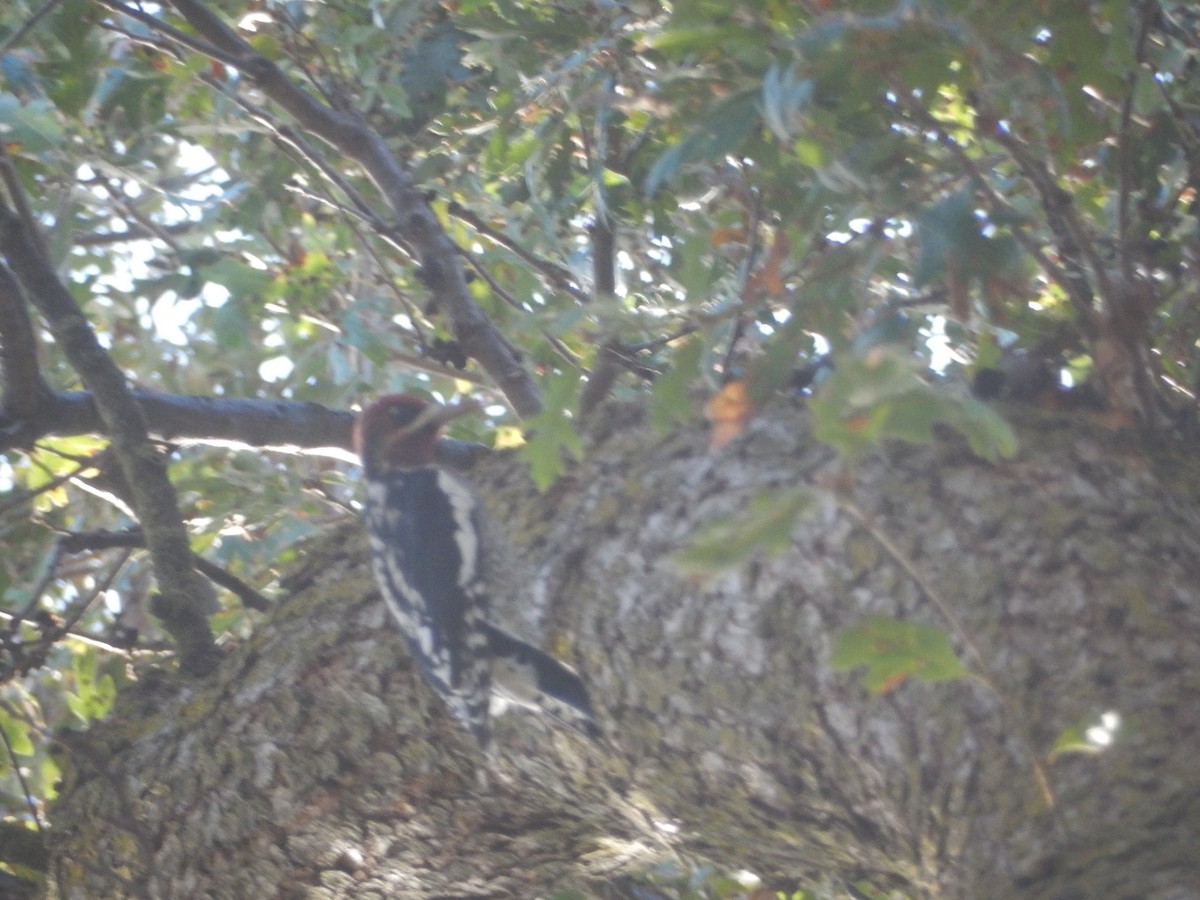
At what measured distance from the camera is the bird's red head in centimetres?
356

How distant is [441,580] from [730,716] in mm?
1170

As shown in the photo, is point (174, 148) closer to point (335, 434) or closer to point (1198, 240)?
point (335, 434)

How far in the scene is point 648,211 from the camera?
11.3 ft

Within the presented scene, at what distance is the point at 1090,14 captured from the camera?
225 centimetres

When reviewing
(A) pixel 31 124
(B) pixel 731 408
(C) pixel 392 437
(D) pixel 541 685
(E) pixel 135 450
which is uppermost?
(A) pixel 31 124

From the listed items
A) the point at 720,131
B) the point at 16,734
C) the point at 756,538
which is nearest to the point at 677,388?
the point at 720,131

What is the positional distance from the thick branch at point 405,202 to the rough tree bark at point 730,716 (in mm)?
360

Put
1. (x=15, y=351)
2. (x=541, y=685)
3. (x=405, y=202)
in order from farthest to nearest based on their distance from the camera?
(x=405, y=202) → (x=15, y=351) → (x=541, y=685)

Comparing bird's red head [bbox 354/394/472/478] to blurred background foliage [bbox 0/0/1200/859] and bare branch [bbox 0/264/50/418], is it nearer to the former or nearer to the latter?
blurred background foliage [bbox 0/0/1200/859]

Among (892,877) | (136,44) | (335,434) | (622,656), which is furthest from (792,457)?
(136,44)

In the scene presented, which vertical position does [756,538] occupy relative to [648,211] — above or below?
below

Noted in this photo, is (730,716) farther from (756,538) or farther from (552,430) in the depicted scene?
(756,538)

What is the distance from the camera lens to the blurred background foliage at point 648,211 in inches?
73.4

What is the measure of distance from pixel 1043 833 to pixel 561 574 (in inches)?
40.0
